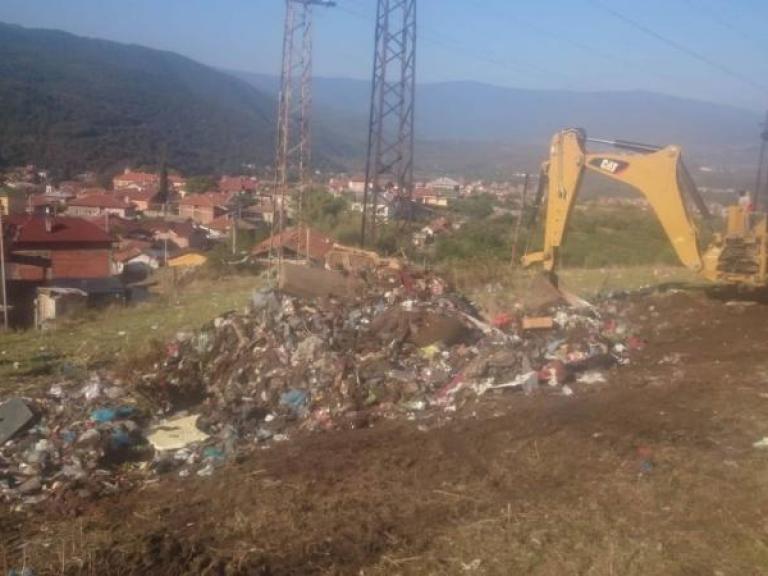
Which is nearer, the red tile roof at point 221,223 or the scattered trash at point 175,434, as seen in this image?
the scattered trash at point 175,434

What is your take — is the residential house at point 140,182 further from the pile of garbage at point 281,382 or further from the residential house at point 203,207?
the pile of garbage at point 281,382

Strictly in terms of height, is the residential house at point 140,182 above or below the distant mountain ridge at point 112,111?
below

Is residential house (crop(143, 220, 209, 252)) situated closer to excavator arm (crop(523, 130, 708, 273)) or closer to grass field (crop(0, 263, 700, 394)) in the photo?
grass field (crop(0, 263, 700, 394))

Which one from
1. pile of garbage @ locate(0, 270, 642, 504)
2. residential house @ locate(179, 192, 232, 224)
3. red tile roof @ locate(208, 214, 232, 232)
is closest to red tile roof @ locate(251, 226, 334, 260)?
pile of garbage @ locate(0, 270, 642, 504)

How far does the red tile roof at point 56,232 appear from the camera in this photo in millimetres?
23422

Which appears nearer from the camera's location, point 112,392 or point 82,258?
point 112,392

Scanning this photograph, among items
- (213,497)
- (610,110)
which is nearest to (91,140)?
(610,110)

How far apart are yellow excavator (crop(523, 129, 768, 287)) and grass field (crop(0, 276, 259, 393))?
492cm

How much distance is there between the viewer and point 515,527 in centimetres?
418

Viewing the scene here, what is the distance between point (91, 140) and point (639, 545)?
75.9m

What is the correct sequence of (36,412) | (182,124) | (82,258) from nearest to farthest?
(36,412) < (82,258) < (182,124)

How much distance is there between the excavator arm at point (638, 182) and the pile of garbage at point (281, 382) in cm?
110

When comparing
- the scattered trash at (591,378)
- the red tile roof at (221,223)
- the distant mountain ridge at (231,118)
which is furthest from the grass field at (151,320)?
the distant mountain ridge at (231,118)

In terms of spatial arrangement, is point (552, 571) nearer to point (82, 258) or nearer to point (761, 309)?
point (761, 309)
